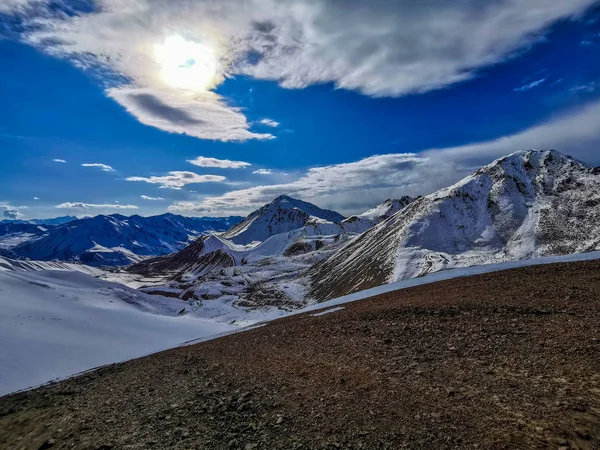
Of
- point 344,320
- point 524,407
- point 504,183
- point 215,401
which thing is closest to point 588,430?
point 524,407

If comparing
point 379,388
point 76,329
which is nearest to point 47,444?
point 379,388

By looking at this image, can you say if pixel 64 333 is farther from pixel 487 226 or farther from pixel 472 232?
pixel 487 226

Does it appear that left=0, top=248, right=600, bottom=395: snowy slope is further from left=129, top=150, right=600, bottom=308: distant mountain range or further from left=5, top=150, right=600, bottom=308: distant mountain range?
left=129, top=150, right=600, bottom=308: distant mountain range

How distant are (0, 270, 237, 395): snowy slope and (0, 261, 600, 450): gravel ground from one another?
796 cm

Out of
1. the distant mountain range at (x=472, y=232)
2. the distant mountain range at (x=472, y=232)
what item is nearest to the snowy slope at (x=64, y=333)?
the distant mountain range at (x=472, y=232)

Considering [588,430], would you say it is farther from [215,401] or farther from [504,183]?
[504,183]

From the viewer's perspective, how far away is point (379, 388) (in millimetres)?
8688

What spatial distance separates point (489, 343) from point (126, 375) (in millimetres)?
14919

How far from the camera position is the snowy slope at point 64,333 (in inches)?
880

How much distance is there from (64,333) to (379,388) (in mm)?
32494

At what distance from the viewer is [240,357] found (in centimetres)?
1392

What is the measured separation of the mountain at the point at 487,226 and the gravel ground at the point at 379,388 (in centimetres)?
8348

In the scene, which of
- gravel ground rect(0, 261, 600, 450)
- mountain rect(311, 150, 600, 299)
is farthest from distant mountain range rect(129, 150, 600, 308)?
gravel ground rect(0, 261, 600, 450)

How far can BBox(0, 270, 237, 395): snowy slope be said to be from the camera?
22359mm
